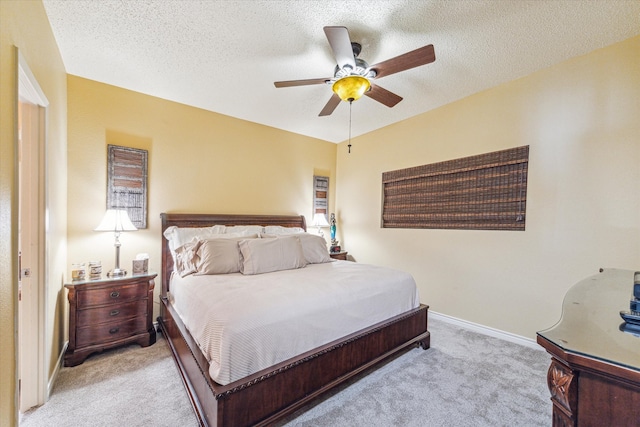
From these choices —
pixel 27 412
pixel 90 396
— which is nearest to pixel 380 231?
pixel 90 396

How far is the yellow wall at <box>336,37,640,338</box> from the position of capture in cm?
219

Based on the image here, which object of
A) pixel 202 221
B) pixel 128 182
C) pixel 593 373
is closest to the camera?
pixel 593 373

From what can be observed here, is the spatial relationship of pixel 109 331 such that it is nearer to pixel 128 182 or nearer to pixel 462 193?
pixel 128 182

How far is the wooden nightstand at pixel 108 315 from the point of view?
7.57ft

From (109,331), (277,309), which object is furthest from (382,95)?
(109,331)

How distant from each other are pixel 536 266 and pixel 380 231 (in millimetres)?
1998

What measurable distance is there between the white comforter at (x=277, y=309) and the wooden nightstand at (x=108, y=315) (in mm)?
342

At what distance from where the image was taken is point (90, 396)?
1.89 metres

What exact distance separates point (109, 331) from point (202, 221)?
1.44 meters

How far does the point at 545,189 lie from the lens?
2570mm

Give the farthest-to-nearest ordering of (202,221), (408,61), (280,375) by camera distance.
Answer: (202,221), (408,61), (280,375)

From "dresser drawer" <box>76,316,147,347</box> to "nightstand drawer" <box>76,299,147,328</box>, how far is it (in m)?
0.04

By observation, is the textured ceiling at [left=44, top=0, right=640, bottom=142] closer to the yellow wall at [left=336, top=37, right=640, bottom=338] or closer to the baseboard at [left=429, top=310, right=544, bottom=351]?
the yellow wall at [left=336, top=37, right=640, bottom=338]

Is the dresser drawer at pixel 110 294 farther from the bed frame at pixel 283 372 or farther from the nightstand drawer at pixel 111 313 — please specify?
the bed frame at pixel 283 372
